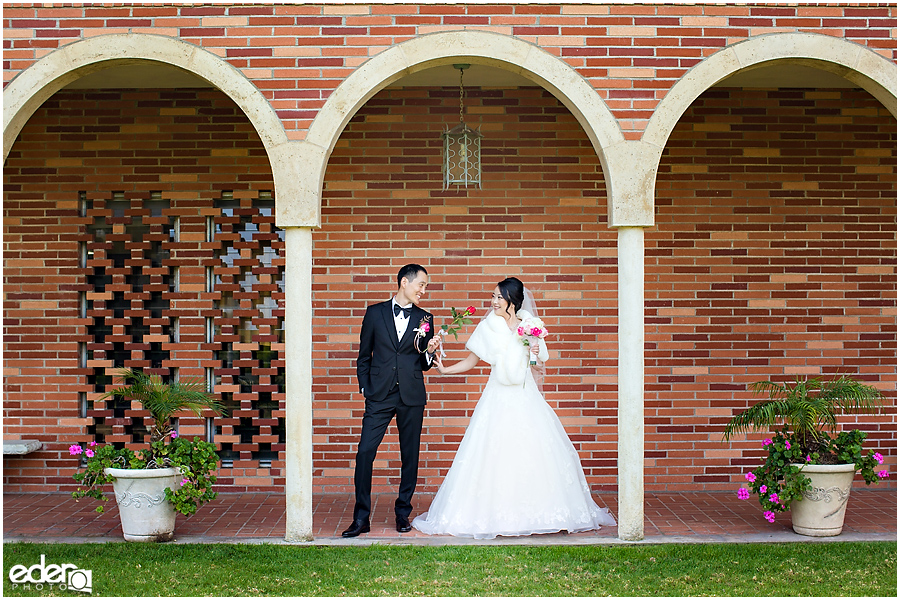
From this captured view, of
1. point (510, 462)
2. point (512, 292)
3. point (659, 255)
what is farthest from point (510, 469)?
point (659, 255)

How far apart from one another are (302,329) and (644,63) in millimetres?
2898

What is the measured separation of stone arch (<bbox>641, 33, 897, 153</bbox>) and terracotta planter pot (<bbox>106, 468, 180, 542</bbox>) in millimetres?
3969

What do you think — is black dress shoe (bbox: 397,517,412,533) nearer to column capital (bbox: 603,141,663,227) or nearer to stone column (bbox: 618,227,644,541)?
stone column (bbox: 618,227,644,541)

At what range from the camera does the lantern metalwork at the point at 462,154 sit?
6023mm

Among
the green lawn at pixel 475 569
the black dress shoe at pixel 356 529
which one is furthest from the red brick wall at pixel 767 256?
the black dress shoe at pixel 356 529

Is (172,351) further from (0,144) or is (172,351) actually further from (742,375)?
(742,375)

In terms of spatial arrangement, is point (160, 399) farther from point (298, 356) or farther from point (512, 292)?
point (512, 292)

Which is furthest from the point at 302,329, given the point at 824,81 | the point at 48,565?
the point at 824,81

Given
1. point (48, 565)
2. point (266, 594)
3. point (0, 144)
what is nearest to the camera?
point (266, 594)

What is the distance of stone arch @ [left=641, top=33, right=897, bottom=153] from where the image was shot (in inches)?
198

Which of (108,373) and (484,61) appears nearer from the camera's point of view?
(484,61)

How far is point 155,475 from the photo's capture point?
5098 mm

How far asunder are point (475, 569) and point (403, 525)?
96cm

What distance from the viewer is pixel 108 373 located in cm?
681
